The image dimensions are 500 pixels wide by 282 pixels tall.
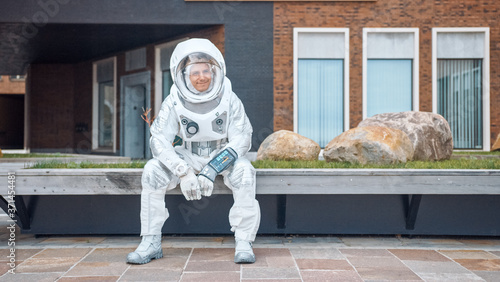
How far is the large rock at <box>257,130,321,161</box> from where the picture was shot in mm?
6062

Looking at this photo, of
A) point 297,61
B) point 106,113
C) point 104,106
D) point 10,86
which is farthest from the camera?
point 10,86

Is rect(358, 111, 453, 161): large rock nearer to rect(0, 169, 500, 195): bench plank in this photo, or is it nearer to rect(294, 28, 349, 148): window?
rect(0, 169, 500, 195): bench plank

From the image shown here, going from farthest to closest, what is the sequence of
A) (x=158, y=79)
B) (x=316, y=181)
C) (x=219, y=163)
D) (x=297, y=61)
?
(x=158, y=79)
(x=297, y=61)
(x=316, y=181)
(x=219, y=163)

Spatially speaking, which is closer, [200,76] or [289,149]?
[200,76]

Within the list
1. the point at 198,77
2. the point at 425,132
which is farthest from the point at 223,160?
the point at 425,132

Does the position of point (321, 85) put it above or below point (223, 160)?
above

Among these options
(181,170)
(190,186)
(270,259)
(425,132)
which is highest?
(425,132)

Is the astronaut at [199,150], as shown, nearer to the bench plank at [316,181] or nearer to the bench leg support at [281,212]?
the bench plank at [316,181]

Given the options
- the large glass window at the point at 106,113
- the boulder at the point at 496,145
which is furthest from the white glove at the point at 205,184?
the large glass window at the point at 106,113

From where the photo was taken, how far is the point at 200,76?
3.89m

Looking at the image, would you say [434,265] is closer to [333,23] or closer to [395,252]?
[395,252]

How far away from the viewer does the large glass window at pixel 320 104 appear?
37.6 feet

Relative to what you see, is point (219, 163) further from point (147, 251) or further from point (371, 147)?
point (371, 147)

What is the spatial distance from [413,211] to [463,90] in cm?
845
